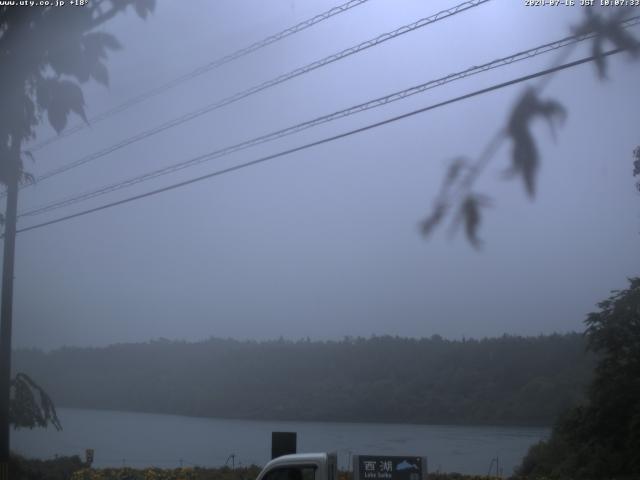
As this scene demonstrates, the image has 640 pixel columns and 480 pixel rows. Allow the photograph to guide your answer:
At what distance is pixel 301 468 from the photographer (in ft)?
32.8

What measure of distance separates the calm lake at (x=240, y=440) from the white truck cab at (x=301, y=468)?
5.51 meters

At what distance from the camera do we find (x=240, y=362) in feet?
80.3

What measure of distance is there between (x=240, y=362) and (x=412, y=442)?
8.83 m

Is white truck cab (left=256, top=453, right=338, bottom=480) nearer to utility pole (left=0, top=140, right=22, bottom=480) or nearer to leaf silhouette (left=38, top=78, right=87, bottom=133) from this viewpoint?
leaf silhouette (left=38, top=78, right=87, bottom=133)

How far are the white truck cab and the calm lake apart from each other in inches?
217

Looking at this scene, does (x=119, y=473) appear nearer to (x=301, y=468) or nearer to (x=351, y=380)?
(x=351, y=380)

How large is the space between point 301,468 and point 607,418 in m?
9.78

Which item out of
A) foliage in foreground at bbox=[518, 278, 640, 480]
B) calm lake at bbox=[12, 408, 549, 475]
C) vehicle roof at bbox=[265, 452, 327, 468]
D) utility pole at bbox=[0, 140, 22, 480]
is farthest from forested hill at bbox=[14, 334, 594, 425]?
vehicle roof at bbox=[265, 452, 327, 468]

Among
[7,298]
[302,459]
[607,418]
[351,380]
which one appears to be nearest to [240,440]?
[351,380]

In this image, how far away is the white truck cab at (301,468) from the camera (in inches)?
390

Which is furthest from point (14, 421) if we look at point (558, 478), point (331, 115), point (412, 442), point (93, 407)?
point (558, 478)

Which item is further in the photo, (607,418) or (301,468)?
(607,418)

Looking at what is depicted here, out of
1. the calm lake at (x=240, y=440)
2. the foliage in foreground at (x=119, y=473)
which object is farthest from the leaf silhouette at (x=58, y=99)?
the calm lake at (x=240, y=440)

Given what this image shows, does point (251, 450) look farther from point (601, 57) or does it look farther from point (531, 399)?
point (601, 57)
